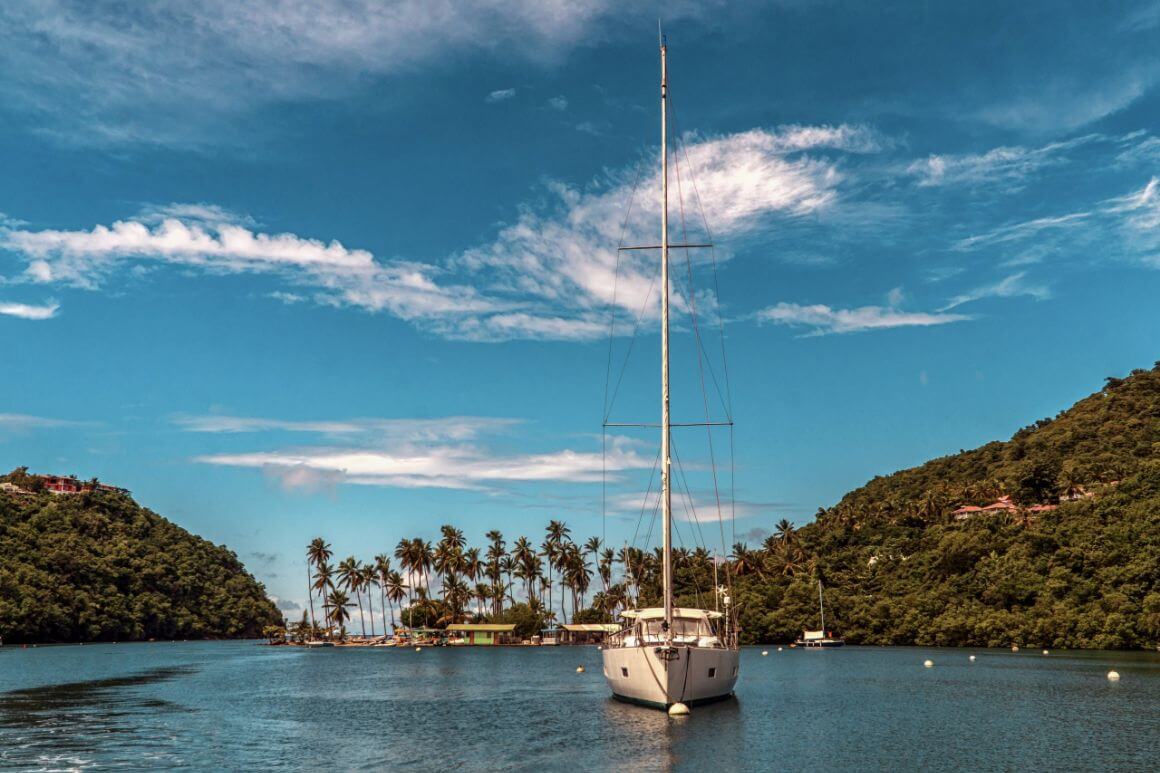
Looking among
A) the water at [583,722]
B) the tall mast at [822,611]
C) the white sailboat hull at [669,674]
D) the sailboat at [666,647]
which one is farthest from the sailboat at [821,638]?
the white sailboat hull at [669,674]

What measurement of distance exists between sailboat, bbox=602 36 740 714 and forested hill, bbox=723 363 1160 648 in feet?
233

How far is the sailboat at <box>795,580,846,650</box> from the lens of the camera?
5177 inches

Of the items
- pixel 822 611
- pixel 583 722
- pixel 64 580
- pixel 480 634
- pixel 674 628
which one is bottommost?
pixel 480 634

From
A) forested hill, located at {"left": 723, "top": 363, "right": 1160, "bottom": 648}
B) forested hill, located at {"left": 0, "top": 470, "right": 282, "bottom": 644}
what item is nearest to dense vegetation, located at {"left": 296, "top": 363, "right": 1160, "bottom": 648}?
forested hill, located at {"left": 723, "top": 363, "right": 1160, "bottom": 648}

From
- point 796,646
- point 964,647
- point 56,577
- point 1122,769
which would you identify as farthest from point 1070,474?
point 56,577

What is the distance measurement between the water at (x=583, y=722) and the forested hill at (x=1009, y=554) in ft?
75.9

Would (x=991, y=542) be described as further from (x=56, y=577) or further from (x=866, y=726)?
(x=56, y=577)

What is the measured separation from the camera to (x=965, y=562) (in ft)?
414

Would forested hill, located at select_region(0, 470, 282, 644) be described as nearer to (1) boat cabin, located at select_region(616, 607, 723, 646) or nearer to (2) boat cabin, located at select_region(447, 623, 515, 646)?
(2) boat cabin, located at select_region(447, 623, 515, 646)

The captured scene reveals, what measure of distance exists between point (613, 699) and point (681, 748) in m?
19.2

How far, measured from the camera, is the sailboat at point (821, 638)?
131500 mm

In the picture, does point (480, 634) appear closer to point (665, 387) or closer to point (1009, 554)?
point (1009, 554)

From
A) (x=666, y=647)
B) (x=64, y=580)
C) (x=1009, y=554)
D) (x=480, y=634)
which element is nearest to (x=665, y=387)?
(x=666, y=647)

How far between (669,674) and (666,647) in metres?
1.42
